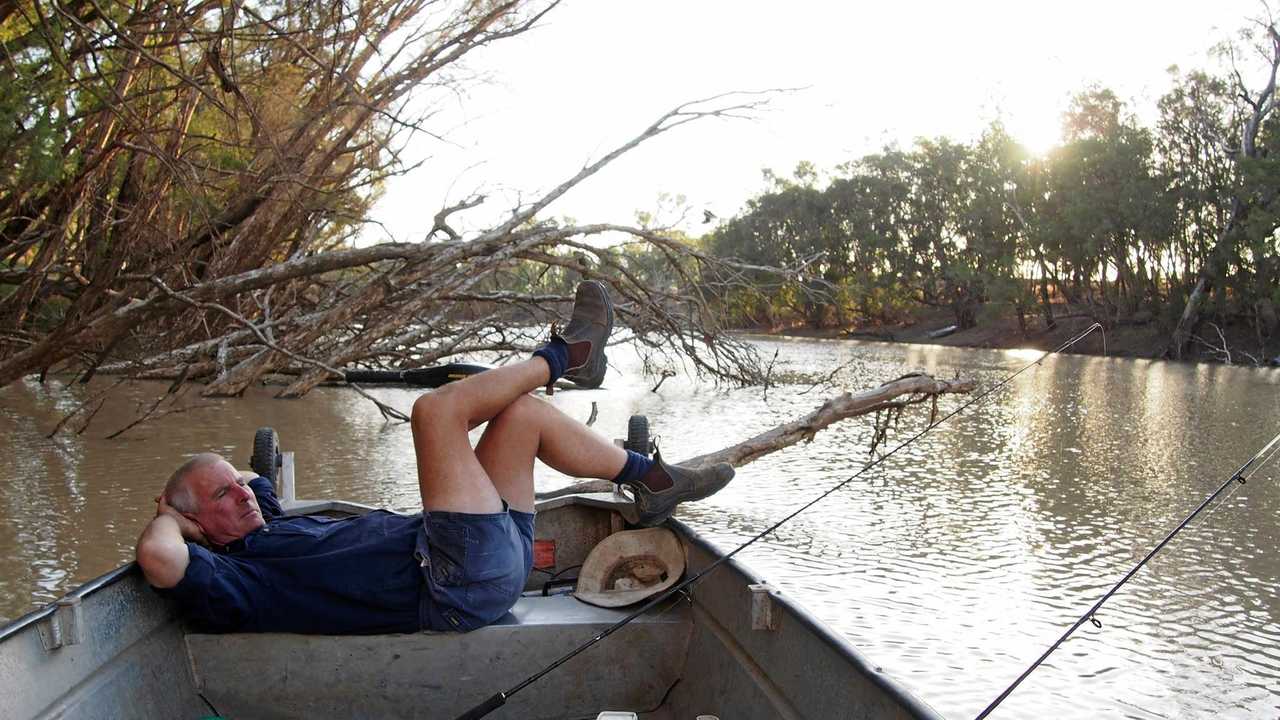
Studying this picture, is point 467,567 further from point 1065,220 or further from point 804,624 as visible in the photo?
point 1065,220

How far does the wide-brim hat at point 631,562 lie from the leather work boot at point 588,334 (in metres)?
0.63

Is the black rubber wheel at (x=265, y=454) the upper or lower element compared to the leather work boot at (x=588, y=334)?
lower

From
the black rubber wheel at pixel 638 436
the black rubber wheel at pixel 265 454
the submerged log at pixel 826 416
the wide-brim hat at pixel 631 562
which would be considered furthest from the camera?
the submerged log at pixel 826 416

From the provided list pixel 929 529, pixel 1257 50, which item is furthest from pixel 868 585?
pixel 1257 50

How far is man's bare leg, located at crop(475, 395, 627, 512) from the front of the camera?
2955mm

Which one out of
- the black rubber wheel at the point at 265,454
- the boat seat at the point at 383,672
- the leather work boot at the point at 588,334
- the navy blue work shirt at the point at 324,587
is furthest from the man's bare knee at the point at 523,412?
the black rubber wheel at the point at 265,454

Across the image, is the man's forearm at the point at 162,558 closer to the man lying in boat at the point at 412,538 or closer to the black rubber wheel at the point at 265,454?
the man lying in boat at the point at 412,538

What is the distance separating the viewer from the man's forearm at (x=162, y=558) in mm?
2629

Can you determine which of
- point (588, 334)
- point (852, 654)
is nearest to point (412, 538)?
point (588, 334)

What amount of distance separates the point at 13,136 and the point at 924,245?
41.2 meters

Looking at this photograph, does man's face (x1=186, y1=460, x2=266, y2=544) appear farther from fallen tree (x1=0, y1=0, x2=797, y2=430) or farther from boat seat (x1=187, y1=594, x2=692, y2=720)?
fallen tree (x1=0, y1=0, x2=797, y2=430)

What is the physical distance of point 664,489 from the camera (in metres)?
3.30

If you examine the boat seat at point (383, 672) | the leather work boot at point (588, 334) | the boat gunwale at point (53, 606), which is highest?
the leather work boot at point (588, 334)

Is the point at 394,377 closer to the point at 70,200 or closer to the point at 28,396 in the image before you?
the point at 70,200
